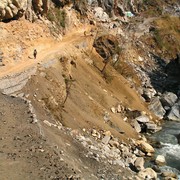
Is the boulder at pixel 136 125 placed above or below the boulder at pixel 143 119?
below

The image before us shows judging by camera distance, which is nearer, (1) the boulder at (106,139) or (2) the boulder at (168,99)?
(1) the boulder at (106,139)

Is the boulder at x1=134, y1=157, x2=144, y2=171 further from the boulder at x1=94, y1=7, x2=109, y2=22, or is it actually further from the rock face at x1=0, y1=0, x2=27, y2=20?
the boulder at x1=94, y1=7, x2=109, y2=22

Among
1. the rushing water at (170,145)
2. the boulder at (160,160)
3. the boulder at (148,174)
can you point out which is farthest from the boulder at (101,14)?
the boulder at (148,174)

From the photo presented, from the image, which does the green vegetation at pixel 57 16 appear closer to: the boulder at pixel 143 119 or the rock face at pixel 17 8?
the rock face at pixel 17 8

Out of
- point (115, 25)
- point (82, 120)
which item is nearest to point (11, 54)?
point (82, 120)

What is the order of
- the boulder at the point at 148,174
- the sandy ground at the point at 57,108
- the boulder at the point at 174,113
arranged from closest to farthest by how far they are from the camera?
the sandy ground at the point at 57,108
the boulder at the point at 148,174
the boulder at the point at 174,113

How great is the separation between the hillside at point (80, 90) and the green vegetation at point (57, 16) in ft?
0.65

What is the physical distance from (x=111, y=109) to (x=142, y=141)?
656cm

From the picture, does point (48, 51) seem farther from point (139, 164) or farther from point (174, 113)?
point (139, 164)

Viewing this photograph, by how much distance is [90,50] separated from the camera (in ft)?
170

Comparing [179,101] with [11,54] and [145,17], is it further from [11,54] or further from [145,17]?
[145,17]

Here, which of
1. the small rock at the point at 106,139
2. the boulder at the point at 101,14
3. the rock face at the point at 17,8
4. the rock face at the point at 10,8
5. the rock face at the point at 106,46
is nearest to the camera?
the small rock at the point at 106,139

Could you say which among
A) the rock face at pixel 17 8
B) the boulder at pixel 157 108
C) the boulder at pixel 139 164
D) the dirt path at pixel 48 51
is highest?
the rock face at pixel 17 8

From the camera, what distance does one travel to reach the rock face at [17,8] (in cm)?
4001
